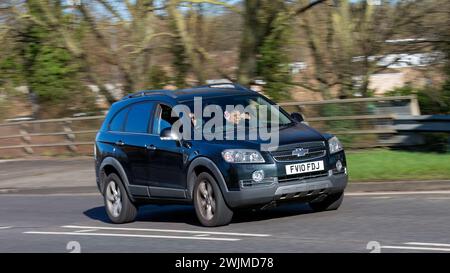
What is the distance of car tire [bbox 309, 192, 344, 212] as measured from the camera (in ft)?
35.6

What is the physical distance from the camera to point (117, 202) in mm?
12016

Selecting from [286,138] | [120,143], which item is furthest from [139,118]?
[286,138]

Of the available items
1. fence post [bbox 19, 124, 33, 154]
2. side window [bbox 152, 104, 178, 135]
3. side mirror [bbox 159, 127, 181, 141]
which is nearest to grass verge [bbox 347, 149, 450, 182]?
side window [bbox 152, 104, 178, 135]

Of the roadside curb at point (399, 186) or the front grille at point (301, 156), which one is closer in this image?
the front grille at point (301, 156)

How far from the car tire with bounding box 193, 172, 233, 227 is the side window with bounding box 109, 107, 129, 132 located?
2.23 m

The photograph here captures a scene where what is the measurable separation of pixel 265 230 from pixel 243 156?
37.0 inches

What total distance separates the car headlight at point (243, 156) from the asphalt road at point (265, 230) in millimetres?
866

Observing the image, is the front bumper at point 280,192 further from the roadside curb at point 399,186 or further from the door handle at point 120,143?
the roadside curb at point 399,186

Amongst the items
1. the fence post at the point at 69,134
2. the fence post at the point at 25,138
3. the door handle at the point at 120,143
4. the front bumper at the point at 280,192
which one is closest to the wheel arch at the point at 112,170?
the door handle at the point at 120,143

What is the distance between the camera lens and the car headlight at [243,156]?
9867 millimetres

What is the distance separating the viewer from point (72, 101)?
28109mm

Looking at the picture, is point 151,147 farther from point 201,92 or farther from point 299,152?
point 299,152

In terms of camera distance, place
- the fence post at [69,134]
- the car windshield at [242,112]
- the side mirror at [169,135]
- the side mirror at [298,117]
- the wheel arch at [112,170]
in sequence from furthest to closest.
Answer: the fence post at [69,134], the wheel arch at [112,170], the side mirror at [298,117], the car windshield at [242,112], the side mirror at [169,135]
